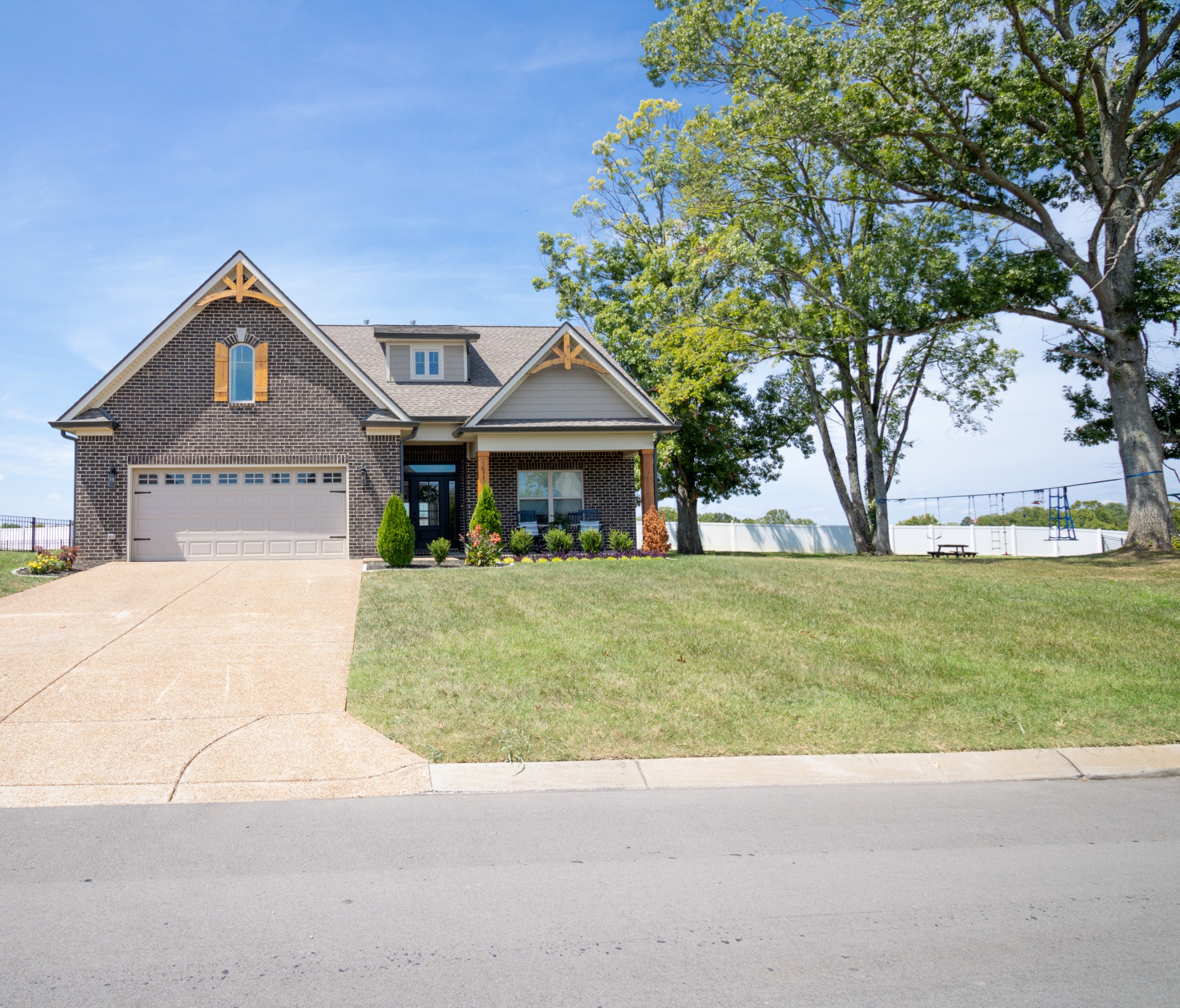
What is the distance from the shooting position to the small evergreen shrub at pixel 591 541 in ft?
70.6

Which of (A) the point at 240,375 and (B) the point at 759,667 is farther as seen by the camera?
(A) the point at 240,375

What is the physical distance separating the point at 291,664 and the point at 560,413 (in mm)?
14022

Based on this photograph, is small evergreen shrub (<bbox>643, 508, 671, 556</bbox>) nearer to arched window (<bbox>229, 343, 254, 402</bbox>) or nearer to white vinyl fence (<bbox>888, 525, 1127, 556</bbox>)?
arched window (<bbox>229, 343, 254, 402</bbox>)

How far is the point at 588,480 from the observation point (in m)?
23.7

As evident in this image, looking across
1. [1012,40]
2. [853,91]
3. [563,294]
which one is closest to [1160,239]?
[1012,40]

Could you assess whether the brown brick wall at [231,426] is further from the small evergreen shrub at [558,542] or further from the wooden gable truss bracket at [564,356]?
the wooden gable truss bracket at [564,356]

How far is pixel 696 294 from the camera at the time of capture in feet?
101

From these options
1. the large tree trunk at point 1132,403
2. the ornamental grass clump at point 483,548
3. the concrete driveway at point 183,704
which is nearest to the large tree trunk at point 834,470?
the large tree trunk at point 1132,403

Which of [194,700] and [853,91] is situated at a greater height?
[853,91]

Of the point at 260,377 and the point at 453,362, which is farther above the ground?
the point at 453,362

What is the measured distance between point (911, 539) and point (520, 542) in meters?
22.6

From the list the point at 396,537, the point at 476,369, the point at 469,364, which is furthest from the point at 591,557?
the point at 469,364

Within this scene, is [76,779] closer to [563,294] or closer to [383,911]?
[383,911]

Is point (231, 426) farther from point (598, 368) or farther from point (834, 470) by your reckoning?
point (834, 470)
